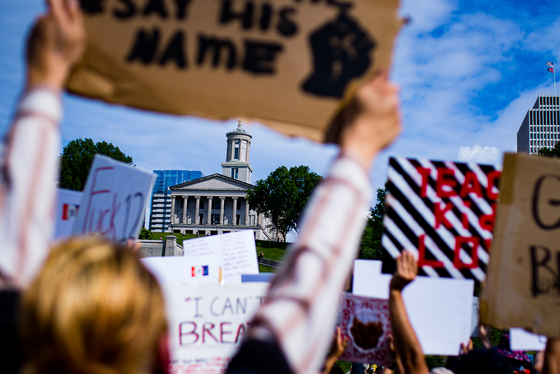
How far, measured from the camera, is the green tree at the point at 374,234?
145ft

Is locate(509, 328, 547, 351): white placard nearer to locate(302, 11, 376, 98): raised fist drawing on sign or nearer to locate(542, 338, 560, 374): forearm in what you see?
locate(542, 338, 560, 374): forearm

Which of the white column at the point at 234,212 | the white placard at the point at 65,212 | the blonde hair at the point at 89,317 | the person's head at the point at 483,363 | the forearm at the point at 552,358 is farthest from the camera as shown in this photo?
the white column at the point at 234,212

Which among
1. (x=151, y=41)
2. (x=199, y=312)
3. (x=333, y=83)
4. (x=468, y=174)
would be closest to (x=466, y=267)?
(x=468, y=174)

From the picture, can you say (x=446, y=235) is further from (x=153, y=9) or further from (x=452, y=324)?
(x=153, y=9)

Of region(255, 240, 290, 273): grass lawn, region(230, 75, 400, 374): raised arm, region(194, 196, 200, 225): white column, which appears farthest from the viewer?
region(194, 196, 200, 225): white column

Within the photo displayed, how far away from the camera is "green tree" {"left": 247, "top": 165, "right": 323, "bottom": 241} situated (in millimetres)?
60406

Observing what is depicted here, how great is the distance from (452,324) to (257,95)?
2.37 m

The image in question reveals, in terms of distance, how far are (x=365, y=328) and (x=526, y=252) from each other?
49.0 inches

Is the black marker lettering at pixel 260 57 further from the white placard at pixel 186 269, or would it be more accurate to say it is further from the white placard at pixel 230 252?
the white placard at pixel 230 252

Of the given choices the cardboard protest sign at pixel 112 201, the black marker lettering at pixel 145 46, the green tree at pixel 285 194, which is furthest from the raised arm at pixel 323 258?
the green tree at pixel 285 194

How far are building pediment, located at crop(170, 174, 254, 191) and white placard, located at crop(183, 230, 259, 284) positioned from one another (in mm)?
73026

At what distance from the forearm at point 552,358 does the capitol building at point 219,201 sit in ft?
244

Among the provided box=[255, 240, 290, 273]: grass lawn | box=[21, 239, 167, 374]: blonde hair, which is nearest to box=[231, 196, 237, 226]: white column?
box=[255, 240, 290, 273]: grass lawn

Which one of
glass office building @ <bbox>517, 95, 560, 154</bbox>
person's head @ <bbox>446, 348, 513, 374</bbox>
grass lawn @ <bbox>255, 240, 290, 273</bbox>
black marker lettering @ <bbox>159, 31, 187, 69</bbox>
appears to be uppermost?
glass office building @ <bbox>517, 95, 560, 154</bbox>
